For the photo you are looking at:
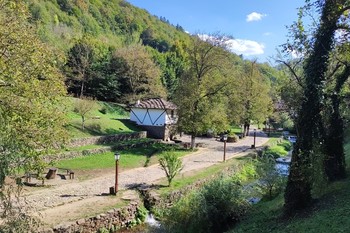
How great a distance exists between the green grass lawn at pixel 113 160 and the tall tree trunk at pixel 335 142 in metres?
13.7

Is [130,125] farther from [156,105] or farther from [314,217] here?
[314,217]

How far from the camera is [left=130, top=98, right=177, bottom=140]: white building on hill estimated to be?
40.0 meters

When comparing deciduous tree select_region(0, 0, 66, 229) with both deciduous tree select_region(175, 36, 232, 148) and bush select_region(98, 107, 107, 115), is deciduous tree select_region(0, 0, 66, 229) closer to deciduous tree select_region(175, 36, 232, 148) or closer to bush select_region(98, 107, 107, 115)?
deciduous tree select_region(175, 36, 232, 148)

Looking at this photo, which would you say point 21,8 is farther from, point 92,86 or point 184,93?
point 92,86

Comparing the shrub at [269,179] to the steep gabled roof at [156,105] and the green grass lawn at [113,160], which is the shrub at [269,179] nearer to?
the green grass lawn at [113,160]

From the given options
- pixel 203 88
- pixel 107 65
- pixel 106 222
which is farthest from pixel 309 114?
pixel 107 65

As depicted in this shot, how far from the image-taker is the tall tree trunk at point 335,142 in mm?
13344

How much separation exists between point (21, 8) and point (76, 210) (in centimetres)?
817

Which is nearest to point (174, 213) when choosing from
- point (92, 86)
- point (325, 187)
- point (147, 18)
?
point (325, 187)

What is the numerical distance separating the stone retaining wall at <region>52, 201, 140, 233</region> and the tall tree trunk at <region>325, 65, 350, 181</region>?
27.4 feet

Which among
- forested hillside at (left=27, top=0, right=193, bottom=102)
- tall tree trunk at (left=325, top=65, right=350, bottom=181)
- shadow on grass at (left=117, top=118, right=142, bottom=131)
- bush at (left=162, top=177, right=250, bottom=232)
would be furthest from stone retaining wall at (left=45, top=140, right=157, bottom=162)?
tall tree trunk at (left=325, top=65, right=350, bottom=181)

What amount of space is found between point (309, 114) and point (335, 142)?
315 centimetres

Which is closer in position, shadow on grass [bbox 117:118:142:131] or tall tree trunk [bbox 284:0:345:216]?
tall tree trunk [bbox 284:0:345:216]

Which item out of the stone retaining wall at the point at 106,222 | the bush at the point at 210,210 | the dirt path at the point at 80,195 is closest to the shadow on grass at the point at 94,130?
the dirt path at the point at 80,195
